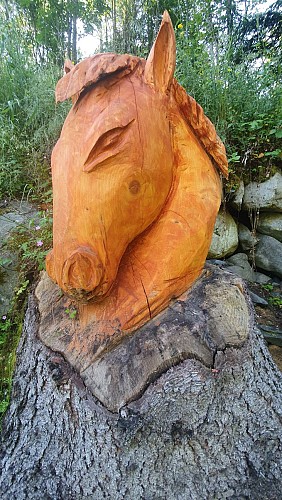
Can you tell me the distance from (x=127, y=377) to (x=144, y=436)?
19 centimetres

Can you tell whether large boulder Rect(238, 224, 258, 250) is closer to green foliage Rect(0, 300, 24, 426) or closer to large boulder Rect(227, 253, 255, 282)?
large boulder Rect(227, 253, 255, 282)

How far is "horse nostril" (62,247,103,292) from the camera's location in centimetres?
103

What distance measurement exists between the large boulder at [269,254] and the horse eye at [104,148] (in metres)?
2.59

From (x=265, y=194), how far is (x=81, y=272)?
2.49 metres

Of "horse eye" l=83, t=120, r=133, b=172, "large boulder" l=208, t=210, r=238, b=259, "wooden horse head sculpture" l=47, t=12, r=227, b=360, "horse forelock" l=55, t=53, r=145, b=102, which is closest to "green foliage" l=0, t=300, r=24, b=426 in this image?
"wooden horse head sculpture" l=47, t=12, r=227, b=360

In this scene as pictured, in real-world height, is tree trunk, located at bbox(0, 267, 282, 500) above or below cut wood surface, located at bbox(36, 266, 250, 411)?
below

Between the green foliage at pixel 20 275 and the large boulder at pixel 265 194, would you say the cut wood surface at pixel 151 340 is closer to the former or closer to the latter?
the green foliage at pixel 20 275

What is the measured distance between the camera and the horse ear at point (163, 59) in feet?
3.56

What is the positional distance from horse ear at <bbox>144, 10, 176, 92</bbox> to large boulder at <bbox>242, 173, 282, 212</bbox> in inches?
83.8

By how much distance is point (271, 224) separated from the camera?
3229mm

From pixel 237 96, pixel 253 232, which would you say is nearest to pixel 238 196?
pixel 253 232

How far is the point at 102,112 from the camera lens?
1.05m

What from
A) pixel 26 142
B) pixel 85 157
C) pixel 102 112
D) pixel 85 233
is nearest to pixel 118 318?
pixel 85 233

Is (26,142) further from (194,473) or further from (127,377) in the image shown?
(194,473)
